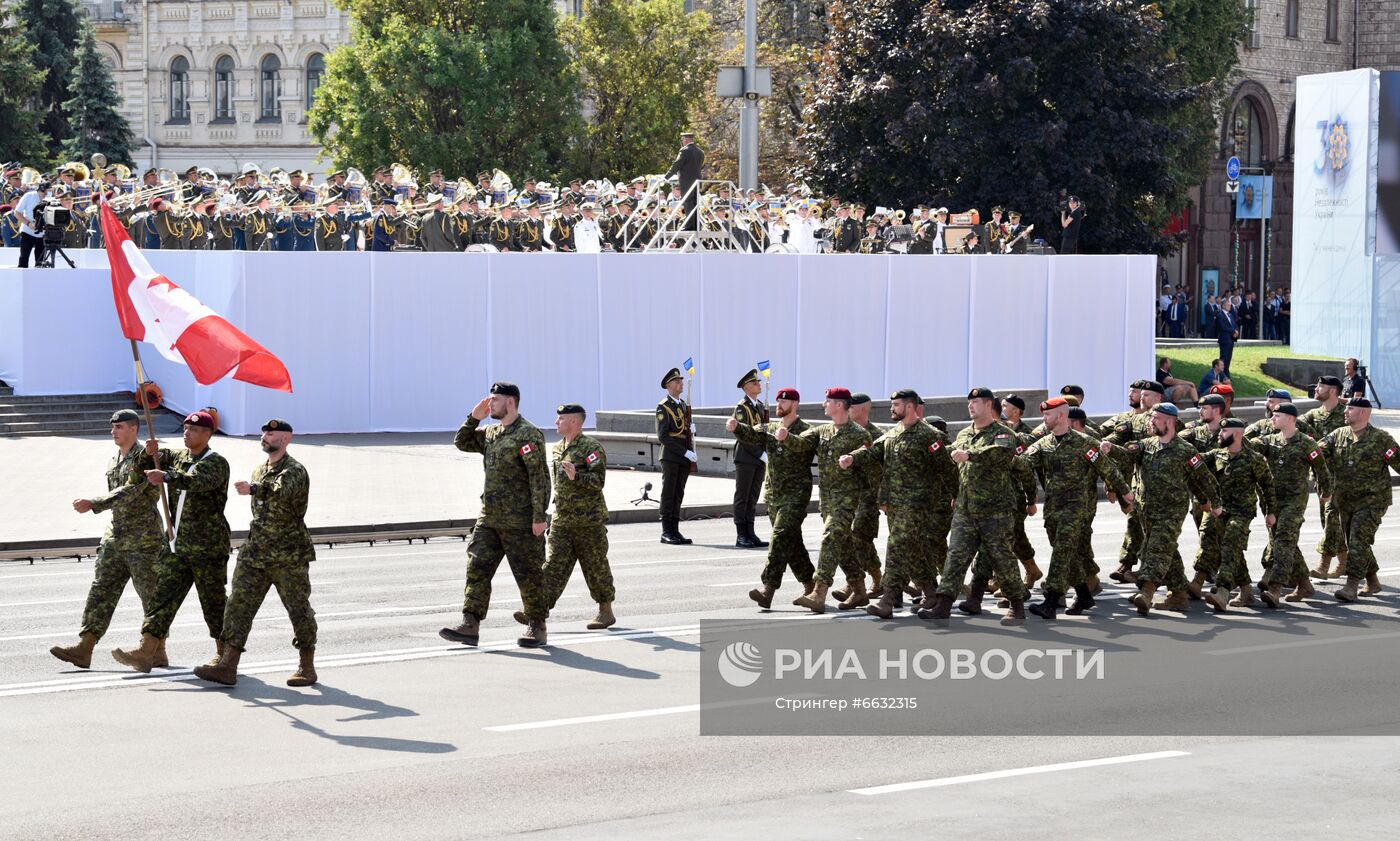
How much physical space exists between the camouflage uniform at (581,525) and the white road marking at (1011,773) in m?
4.97

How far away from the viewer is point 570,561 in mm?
14539

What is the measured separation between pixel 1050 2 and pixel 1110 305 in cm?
908

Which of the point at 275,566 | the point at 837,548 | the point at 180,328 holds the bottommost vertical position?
the point at 837,548

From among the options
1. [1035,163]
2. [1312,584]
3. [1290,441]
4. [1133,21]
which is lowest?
[1312,584]

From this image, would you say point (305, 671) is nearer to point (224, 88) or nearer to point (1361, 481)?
point (1361, 481)

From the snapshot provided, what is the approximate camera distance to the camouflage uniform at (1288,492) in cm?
1616

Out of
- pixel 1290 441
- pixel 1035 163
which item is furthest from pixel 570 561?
pixel 1035 163

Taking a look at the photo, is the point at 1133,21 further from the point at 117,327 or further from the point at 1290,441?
the point at 1290,441

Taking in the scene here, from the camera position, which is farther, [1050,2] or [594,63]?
[594,63]

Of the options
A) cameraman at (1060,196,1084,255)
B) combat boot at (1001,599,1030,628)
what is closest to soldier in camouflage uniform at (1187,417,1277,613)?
combat boot at (1001,599,1030,628)

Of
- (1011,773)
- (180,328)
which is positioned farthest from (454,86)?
(1011,773)

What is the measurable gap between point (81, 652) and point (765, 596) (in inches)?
210

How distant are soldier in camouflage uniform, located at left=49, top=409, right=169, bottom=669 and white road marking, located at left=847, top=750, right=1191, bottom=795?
17.7 feet

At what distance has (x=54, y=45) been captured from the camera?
2672 inches
